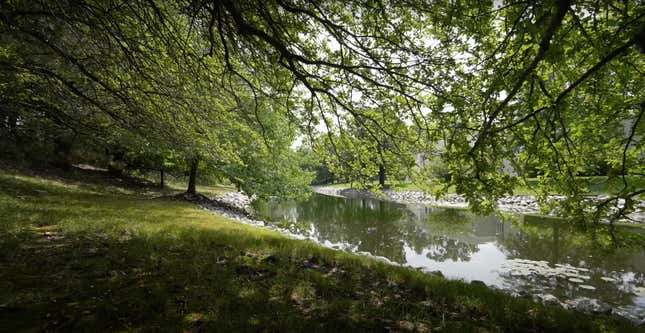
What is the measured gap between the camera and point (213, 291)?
145 inches

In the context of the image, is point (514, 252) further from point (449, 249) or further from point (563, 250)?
point (449, 249)

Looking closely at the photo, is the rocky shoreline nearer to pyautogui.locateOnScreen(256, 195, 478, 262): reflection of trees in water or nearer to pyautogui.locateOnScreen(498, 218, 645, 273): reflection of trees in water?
pyautogui.locateOnScreen(256, 195, 478, 262): reflection of trees in water

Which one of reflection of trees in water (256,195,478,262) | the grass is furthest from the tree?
reflection of trees in water (256,195,478,262)

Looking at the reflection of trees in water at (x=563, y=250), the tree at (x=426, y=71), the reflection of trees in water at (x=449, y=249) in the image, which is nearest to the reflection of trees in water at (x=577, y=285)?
the reflection of trees in water at (x=563, y=250)

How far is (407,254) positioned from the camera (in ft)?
34.2

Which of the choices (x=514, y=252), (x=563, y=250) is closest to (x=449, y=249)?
(x=514, y=252)

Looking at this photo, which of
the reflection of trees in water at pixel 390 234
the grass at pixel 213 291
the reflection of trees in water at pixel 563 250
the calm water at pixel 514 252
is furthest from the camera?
the reflection of trees in water at pixel 390 234

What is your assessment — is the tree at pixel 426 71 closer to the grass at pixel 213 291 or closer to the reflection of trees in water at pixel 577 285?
the grass at pixel 213 291

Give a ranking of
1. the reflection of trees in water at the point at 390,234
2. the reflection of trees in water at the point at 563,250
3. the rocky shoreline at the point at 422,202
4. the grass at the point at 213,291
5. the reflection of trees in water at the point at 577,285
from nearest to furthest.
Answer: the grass at the point at 213,291, the rocky shoreline at the point at 422,202, the reflection of trees in water at the point at 577,285, the reflection of trees in water at the point at 563,250, the reflection of trees in water at the point at 390,234

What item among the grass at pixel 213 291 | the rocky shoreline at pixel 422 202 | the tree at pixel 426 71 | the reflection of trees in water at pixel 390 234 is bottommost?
the reflection of trees in water at pixel 390 234

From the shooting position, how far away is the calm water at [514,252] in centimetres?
672

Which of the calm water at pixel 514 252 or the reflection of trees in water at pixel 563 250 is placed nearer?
the calm water at pixel 514 252

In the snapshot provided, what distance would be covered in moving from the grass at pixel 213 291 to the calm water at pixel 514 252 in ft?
5.56

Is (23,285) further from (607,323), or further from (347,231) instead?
(347,231)
